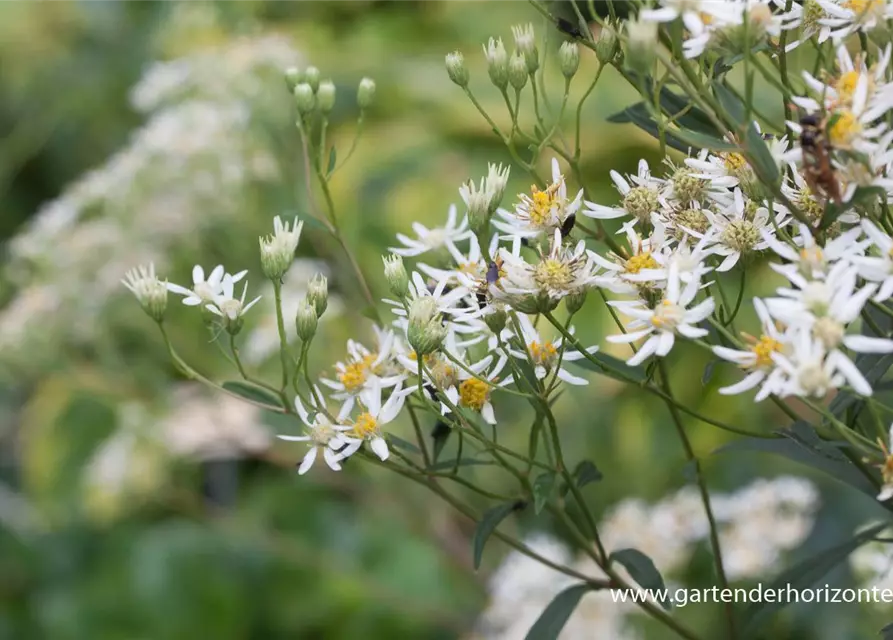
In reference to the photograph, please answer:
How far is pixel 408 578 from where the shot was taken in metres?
1.20

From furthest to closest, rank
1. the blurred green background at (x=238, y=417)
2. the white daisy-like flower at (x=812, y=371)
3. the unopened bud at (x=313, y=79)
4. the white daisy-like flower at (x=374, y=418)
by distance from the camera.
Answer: the blurred green background at (x=238, y=417), the unopened bud at (x=313, y=79), the white daisy-like flower at (x=374, y=418), the white daisy-like flower at (x=812, y=371)

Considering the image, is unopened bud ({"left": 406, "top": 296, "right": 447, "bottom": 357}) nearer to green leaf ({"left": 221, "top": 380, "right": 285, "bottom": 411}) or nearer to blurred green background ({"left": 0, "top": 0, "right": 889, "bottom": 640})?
green leaf ({"left": 221, "top": 380, "right": 285, "bottom": 411})

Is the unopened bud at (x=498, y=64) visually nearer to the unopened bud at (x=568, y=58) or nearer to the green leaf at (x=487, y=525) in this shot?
the unopened bud at (x=568, y=58)

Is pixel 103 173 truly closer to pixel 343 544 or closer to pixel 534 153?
pixel 343 544

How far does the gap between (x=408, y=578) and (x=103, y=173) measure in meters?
0.59

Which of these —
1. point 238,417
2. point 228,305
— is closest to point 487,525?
point 228,305

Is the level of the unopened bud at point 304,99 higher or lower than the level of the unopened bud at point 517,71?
lower

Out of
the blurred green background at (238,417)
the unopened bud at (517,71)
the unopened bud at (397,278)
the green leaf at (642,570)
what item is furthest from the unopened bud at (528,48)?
the blurred green background at (238,417)

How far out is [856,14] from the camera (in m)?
0.33

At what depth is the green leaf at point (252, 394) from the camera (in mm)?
464

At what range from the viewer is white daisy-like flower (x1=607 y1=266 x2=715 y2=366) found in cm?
34

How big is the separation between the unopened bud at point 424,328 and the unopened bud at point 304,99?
0.51 ft

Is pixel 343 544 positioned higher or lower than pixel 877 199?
lower

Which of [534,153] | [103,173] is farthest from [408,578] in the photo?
[534,153]
